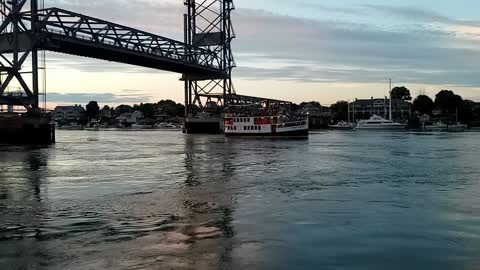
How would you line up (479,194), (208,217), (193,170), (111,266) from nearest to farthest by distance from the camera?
(111,266)
(208,217)
(479,194)
(193,170)

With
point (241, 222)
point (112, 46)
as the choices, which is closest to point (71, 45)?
point (112, 46)

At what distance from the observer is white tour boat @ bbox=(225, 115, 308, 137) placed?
9194cm

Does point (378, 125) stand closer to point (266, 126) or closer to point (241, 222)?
point (266, 126)

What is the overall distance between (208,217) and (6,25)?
218 ft

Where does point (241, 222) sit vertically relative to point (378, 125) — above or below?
below

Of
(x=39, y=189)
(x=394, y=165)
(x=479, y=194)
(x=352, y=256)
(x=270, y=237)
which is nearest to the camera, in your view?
(x=352, y=256)

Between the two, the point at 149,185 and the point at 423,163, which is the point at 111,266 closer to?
the point at 149,185

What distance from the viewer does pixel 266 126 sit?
93562 millimetres

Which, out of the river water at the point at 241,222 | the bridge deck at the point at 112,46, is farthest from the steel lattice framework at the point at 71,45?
the river water at the point at 241,222

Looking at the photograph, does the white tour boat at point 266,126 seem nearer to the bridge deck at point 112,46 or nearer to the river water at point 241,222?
the bridge deck at point 112,46

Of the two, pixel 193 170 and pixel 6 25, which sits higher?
pixel 6 25

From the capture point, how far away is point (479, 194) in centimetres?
1977

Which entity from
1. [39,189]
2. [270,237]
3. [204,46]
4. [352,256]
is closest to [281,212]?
[270,237]

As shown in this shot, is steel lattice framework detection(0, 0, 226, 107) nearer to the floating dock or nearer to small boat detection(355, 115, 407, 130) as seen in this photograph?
the floating dock
